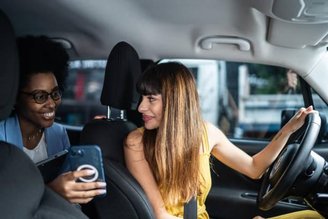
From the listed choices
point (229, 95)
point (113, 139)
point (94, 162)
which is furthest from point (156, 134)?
point (229, 95)

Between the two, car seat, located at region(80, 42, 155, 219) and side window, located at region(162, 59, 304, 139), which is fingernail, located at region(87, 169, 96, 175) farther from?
side window, located at region(162, 59, 304, 139)

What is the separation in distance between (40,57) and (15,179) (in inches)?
47.2

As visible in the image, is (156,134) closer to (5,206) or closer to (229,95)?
(5,206)

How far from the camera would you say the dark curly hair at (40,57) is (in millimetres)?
2115

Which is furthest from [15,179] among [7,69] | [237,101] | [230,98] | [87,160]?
[237,101]

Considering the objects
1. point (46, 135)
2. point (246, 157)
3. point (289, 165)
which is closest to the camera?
point (289, 165)

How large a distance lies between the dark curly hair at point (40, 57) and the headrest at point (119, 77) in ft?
1.16

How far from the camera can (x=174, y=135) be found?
186cm

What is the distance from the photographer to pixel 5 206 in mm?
1070

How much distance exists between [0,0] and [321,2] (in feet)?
4.17

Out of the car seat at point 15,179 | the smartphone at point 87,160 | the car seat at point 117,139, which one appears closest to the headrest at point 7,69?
the car seat at point 15,179

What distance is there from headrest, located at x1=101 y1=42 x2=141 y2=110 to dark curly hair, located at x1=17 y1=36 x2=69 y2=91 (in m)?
0.35

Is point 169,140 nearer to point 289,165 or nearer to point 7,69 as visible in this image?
point 289,165

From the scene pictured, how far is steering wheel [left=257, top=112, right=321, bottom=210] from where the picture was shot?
1.58 m
